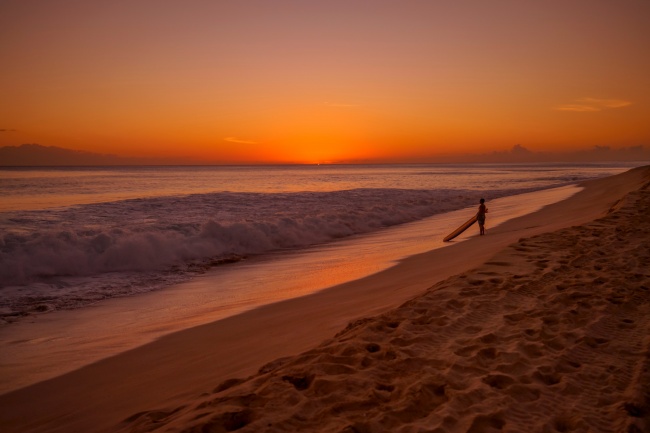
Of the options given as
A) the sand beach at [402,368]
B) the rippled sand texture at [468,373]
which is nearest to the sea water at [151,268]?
the sand beach at [402,368]

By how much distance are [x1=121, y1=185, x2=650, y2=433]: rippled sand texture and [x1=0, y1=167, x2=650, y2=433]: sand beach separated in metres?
0.01

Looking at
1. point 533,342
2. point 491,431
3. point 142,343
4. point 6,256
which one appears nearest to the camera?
point 491,431

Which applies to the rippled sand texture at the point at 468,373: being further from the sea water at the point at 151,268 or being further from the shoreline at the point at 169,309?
the shoreline at the point at 169,309

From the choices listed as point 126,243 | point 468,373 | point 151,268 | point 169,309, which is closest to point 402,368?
point 468,373

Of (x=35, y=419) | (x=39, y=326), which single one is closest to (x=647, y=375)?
(x=35, y=419)

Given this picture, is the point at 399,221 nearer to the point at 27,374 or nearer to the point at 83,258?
the point at 83,258

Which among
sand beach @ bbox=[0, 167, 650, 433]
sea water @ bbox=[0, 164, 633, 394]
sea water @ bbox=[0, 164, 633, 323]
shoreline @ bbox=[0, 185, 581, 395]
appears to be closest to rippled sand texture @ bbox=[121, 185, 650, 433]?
sand beach @ bbox=[0, 167, 650, 433]

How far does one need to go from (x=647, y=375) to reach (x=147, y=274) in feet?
31.3

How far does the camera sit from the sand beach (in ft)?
10.3

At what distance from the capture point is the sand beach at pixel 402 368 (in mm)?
3148

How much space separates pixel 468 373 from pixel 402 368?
52cm

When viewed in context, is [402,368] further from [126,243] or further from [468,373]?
[126,243]

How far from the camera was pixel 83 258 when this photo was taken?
1112 centimetres

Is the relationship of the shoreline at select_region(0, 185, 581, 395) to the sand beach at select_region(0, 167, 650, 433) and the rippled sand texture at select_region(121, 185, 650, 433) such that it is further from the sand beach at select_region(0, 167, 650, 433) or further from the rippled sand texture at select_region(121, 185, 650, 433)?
the rippled sand texture at select_region(121, 185, 650, 433)
